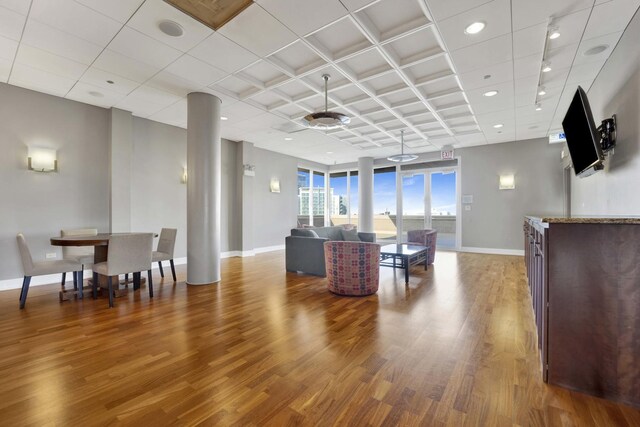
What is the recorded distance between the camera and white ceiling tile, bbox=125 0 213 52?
9.04ft

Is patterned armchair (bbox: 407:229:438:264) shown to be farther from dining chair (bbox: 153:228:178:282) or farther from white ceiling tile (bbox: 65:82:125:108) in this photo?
white ceiling tile (bbox: 65:82:125:108)

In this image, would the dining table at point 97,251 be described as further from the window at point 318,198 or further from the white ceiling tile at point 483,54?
the window at point 318,198

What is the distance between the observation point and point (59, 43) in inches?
130

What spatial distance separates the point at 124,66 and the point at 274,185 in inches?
Result: 211

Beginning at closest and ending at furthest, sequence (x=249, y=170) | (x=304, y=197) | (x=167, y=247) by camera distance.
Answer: (x=167, y=247) → (x=249, y=170) → (x=304, y=197)

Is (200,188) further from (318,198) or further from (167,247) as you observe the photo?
(318,198)

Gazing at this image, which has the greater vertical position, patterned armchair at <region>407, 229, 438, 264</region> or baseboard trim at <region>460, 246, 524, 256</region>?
patterned armchair at <region>407, 229, 438, 264</region>

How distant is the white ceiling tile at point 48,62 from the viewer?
3498mm

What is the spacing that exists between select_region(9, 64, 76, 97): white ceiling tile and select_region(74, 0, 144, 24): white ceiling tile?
2.14 m

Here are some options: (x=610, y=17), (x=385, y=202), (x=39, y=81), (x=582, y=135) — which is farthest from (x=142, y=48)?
(x=385, y=202)

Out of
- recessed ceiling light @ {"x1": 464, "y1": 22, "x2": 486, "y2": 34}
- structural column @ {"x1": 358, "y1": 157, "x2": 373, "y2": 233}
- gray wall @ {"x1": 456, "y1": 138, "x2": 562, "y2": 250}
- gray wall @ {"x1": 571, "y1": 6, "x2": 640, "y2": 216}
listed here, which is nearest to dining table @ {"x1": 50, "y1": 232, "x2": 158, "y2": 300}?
recessed ceiling light @ {"x1": 464, "y1": 22, "x2": 486, "y2": 34}

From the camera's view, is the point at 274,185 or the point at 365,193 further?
the point at 365,193

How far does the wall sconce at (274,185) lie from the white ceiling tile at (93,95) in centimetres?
447

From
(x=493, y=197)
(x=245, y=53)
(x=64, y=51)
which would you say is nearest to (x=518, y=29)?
(x=245, y=53)
